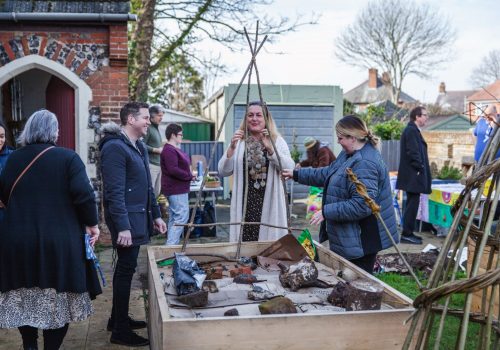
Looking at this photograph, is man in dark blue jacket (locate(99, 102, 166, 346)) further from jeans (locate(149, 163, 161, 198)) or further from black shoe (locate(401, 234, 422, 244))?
black shoe (locate(401, 234, 422, 244))

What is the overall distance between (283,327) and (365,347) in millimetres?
422

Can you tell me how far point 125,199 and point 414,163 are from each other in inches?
192

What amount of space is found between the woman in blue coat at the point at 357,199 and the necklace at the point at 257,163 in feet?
2.72

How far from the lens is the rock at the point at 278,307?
2.93 meters

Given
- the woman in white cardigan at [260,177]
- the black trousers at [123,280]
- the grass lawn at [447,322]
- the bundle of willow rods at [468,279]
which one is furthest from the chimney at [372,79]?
the bundle of willow rods at [468,279]

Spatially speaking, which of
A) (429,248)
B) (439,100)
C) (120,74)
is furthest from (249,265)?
(439,100)

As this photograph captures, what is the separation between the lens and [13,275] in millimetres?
3430

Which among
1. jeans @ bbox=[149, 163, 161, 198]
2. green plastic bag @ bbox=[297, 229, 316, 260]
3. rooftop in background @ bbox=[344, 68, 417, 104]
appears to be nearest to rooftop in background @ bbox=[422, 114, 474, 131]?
rooftop in background @ bbox=[344, 68, 417, 104]

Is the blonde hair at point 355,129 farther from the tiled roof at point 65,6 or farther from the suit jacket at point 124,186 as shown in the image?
the tiled roof at point 65,6

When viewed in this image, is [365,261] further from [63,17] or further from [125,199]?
[63,17]

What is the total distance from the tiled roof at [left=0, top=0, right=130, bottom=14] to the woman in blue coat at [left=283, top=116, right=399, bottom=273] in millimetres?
4773

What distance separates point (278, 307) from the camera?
2.95 metres

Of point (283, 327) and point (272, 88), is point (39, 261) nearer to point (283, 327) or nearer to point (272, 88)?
point (283, 327)

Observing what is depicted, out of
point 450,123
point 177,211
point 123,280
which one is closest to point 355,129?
point 123,280
